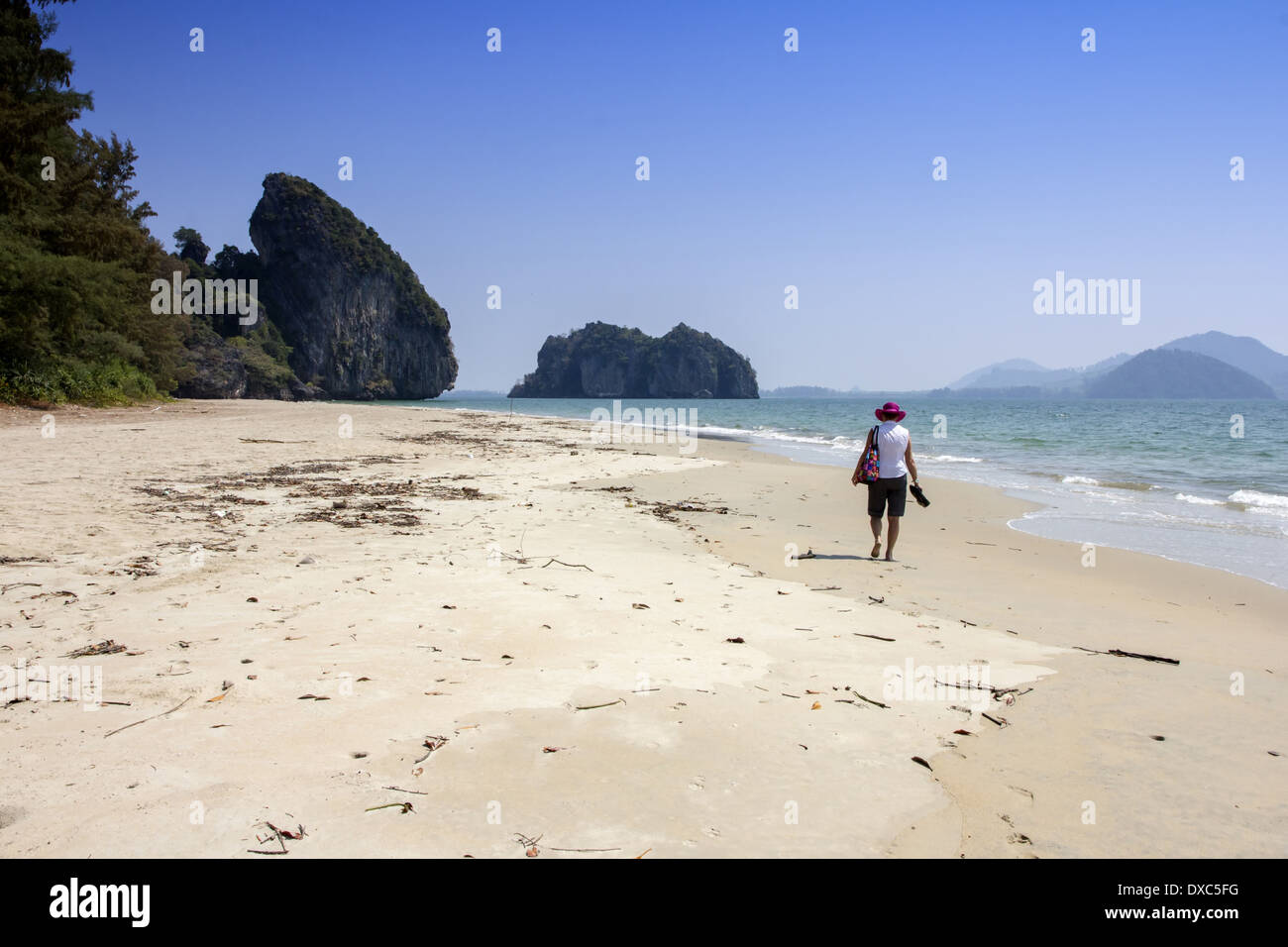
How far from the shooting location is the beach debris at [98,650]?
3.96 meters

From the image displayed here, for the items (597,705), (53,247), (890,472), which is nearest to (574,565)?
(597,705)

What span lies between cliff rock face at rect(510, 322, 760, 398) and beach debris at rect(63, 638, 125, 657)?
592 feet

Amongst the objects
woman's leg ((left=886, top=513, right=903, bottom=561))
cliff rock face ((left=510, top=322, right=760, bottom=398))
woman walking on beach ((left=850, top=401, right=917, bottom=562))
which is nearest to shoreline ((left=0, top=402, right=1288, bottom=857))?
woman's leg ((left=886, top=513, right=903, bottom=561))

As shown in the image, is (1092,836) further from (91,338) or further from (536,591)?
(91,338)

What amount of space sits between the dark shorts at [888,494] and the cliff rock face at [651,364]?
576 ft

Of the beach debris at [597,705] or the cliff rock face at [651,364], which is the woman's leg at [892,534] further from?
the cliff rock face at [651,364]

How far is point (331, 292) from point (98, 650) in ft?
341

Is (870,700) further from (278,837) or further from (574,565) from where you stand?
(574,565)

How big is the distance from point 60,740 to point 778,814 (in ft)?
9.61

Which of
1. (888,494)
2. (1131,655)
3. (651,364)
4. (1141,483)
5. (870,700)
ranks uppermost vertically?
(651,364)

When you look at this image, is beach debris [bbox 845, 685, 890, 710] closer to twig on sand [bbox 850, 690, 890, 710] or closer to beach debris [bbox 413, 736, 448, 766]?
twig on sand [bbox 850, 690, 890, 710]

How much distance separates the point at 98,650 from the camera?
403 centimetres

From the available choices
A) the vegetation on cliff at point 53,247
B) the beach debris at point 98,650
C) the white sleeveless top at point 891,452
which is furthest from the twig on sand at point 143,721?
the vegetation on cliff at point 53,247

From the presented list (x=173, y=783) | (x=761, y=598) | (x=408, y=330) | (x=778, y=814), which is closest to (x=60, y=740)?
(x=173, y=783)
